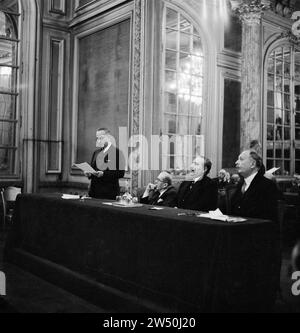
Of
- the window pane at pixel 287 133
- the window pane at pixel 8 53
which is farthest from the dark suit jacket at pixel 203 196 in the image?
the window pane at pixel 287 133

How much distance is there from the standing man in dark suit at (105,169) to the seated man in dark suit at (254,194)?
1.78 m

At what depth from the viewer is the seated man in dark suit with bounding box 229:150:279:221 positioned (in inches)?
120

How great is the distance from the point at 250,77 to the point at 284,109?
222 centimetres

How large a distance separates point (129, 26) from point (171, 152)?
1.97 m

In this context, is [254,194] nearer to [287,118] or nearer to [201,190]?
[201,190]

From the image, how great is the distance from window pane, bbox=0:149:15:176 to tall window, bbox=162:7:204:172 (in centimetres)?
259

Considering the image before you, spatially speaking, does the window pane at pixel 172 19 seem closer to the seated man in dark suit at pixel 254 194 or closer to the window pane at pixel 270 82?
the window pane at pixel 270 82

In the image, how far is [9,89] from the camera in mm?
7258

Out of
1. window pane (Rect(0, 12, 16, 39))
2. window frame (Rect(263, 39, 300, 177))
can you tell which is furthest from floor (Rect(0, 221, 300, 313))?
window frame (Rect(263, 39, 300, 177))

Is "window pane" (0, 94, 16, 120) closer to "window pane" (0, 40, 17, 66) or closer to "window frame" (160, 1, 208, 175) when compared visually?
"window pane" (0, 40, 17, 66)

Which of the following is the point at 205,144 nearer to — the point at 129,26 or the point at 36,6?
the point at 129,26

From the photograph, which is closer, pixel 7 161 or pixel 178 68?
pixel 178 68

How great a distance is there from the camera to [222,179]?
6672 mm

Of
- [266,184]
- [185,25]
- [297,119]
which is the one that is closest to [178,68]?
[185,25]
